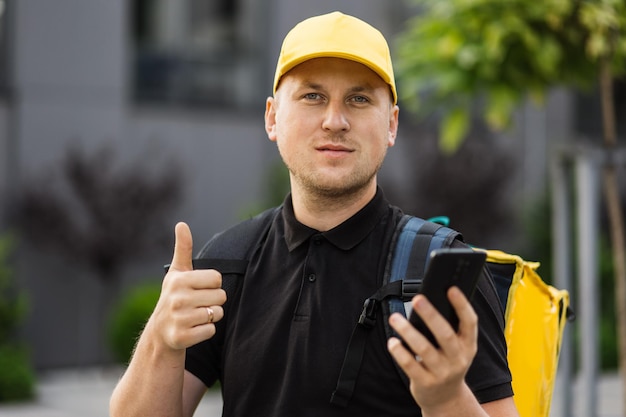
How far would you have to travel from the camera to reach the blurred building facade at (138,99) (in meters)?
13.2

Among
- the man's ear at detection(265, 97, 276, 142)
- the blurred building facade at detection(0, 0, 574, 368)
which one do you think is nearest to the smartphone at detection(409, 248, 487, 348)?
the man's ear at detection(265, 97, 276, 142)

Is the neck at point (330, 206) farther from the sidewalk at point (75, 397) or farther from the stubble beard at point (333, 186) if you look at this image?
the sidewalk at point (75, 397)

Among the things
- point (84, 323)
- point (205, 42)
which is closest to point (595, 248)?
point (84, 323)

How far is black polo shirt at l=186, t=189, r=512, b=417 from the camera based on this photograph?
2.34 metres

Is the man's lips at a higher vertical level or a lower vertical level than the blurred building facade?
lower

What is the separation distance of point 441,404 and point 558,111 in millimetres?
17128

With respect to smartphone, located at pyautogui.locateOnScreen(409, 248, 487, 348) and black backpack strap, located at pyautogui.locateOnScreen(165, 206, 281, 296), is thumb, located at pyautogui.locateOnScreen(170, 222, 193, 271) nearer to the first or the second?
black backpack strap, located at pyautogui.locateOnScreen(165, 206, 281, 296)

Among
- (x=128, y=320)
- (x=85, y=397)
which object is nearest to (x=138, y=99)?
(x=128, y=320)

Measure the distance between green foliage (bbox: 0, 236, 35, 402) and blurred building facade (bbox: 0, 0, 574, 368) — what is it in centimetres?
67

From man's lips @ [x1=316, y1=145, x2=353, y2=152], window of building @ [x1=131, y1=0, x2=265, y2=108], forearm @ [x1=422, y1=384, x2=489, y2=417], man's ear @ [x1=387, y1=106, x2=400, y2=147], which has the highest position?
window of building @ [x1=131, y1=0, x2=265, y2=108]

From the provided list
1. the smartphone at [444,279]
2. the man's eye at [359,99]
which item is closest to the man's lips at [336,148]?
the man's eye at [359,99]

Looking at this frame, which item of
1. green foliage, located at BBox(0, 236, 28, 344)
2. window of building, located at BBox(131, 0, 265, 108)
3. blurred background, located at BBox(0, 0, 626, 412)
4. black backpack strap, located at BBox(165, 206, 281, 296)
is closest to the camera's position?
black backpack strap, located at BBox(165, 206, 281, 296)

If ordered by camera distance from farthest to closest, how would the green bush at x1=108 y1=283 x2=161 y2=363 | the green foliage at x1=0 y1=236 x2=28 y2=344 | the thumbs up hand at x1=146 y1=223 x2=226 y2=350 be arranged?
the green bush at x1=108 y1=283 x2=161 y2=363
the green foliage at x1=0 y1=236 x2=28 y2=344
the thumbs up hand at x1=146 y1=223 x2=226 y2=350

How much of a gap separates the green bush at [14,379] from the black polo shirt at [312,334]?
29.6 ft
